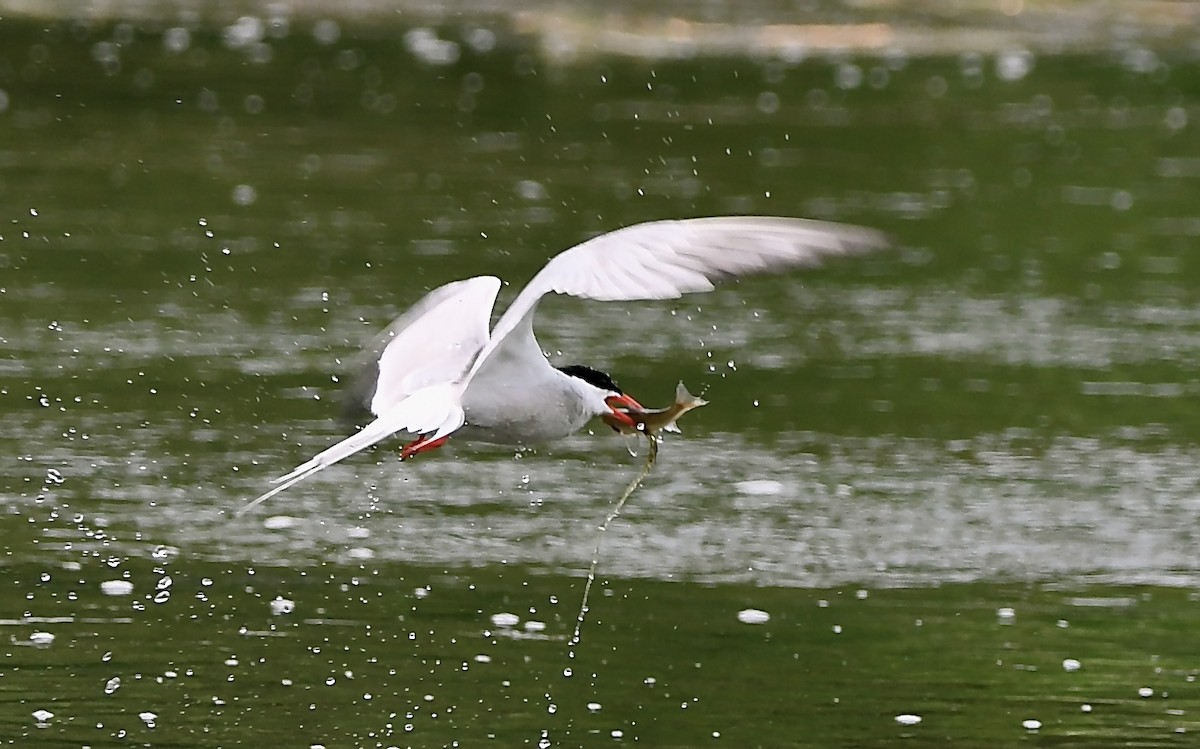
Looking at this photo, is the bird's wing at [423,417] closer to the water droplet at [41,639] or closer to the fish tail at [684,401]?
the fish tail at [684,401]

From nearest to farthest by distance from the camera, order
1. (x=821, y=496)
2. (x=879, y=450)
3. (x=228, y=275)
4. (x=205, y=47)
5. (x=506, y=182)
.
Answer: (x=821, y=496) < (x=879, y=450) < (x=228, y=275) < (x=506, y=182) < (x=205, y=47)

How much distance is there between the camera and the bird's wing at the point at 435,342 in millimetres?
6758

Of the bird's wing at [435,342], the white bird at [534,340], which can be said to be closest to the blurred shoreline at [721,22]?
the bird's wing at [435,342]

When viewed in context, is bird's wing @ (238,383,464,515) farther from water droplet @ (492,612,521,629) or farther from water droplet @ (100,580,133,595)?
water droplet @ (100,580,133,595)

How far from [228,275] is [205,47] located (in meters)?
9.80

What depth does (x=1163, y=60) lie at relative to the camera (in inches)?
900

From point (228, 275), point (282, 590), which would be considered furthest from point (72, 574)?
point (228, 275)

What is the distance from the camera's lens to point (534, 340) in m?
6.59

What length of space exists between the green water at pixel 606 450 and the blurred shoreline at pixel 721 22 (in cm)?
437

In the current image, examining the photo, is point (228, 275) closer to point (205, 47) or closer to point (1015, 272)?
point (1015, 272)

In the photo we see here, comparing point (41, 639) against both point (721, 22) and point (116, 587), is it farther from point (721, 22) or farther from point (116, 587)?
point (721, 22)

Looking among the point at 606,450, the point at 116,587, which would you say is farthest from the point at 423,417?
the point at 606,450

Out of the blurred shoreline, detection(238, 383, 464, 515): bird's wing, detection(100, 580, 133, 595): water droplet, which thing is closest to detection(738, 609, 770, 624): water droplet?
detection(238, 383, 464, 515): bird's wing

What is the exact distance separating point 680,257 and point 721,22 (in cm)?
1873
